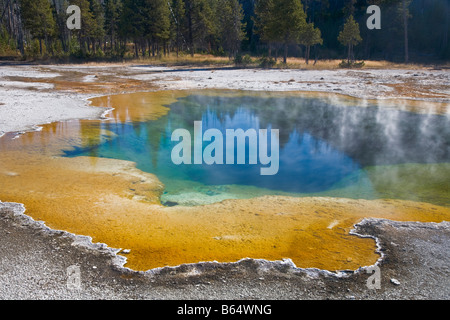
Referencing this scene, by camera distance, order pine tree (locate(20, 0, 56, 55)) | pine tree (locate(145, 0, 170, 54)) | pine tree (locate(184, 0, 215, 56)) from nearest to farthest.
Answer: pine tree (locate(20, 0, 56, 55)), pine tree (locate(145, 0, 170, 54)), pine tree (locate(184, 0, 215, 56))

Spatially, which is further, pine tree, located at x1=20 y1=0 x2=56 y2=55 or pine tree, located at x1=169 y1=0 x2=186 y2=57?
pine tree, located at x1=169 y1=0 x2=186 y2=57

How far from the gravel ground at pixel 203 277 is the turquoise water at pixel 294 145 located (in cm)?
251

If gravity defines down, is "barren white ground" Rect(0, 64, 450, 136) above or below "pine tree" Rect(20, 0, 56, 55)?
below

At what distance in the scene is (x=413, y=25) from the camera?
168 ft

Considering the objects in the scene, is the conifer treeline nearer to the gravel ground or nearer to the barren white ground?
the barren white ground

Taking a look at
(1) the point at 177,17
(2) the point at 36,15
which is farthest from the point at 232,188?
(2) the point at 36,15

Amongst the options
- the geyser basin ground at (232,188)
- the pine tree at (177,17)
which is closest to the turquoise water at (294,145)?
the geyser basin ground at (232,188)

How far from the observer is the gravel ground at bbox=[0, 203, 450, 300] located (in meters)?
4.06

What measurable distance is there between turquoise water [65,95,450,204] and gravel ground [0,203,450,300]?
2.51 m

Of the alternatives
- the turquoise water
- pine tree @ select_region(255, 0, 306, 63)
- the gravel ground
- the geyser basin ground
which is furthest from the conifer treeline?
the gravel ground

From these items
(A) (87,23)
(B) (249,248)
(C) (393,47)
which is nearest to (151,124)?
(B) (249,248)

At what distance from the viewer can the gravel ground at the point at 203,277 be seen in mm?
4062

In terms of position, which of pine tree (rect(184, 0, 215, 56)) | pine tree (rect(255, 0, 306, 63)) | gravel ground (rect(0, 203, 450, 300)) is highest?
pine tree (rect(184, 0, 215, 56))
